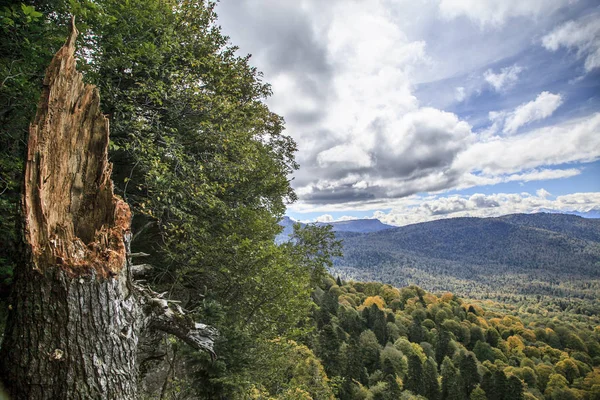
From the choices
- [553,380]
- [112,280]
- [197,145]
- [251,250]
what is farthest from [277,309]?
[553,380]

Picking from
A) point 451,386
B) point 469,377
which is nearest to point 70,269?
point 451,386

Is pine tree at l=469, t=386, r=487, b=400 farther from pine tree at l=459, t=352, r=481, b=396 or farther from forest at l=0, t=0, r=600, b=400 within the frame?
forest at l=0, t=0, r=600, b=400

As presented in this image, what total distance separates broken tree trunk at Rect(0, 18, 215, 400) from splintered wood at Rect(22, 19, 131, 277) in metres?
0.01

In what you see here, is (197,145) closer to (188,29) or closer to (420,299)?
(188,29)

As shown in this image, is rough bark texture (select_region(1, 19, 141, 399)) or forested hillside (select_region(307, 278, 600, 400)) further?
forested hillside (select_region(307, 278, 600, 400))

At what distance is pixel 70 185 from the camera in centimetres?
411

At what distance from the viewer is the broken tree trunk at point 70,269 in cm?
324

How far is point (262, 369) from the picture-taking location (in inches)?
479

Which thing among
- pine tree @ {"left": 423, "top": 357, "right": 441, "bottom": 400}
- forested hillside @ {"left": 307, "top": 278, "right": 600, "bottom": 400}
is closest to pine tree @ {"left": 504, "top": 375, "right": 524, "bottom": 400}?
forested hillside @ {"left": 307, "top": 278, "right": 600, "bottom": 400}

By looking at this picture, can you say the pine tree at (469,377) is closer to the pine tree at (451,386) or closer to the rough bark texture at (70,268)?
the pine tree at (451,386)

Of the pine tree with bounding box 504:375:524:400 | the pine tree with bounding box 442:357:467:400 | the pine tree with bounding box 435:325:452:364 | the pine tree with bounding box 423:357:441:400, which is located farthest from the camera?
the pine tree with bounding box 435:325:452:364

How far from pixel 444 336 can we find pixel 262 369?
320ft

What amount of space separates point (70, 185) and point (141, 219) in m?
8.88

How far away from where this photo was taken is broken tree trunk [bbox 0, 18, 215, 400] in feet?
10.6
